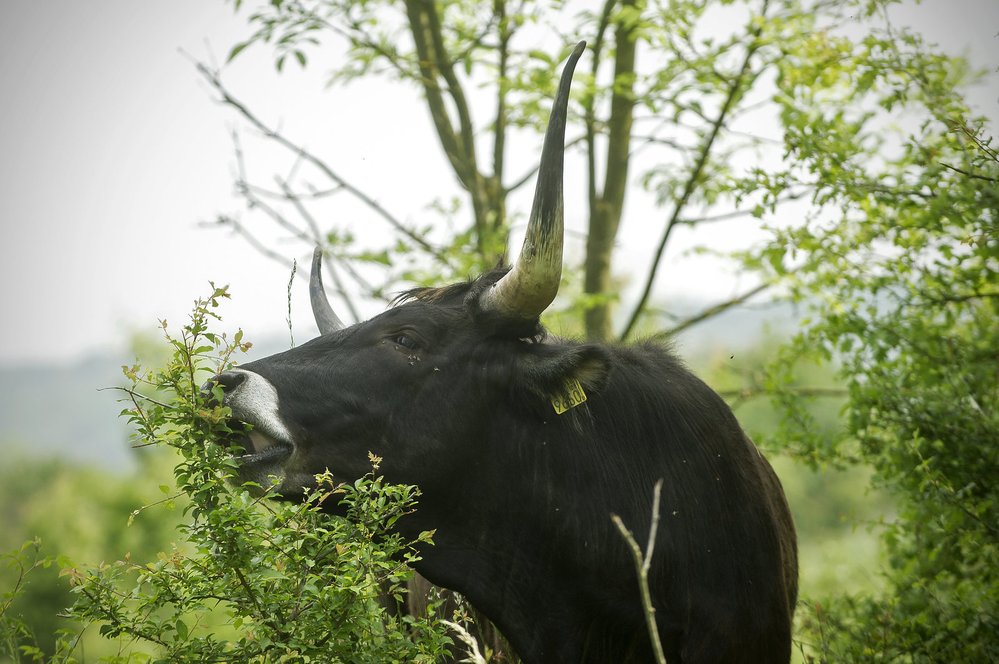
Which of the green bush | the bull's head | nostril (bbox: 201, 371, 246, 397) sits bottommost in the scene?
the green bush

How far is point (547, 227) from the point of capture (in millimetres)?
4105

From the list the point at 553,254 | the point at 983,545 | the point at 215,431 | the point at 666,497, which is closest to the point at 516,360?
the point at 553,254

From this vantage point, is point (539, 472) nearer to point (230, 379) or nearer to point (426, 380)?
point (426, 380)

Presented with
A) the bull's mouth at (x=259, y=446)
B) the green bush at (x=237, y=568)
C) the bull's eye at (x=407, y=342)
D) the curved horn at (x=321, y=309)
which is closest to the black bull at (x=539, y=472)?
the bull's eye at (x=407, y=342)

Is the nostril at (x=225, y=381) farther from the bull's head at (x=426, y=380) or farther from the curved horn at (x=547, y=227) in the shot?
the curved horn at (x=547, y=227)

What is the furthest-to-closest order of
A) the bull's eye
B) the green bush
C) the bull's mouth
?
the bull's eye, the bull's mouth, the green bush

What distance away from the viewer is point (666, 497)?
450 cm

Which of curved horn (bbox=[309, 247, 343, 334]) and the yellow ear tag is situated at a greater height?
curved horn (bbox=[309, 247, 343, 334])

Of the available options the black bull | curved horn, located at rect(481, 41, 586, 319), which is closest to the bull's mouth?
the black bull

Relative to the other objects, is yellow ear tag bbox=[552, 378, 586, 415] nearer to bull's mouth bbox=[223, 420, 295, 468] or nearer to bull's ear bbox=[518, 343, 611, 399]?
bull's ear bbox=[518, 343, 611, 399]

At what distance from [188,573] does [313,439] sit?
83 centimetres

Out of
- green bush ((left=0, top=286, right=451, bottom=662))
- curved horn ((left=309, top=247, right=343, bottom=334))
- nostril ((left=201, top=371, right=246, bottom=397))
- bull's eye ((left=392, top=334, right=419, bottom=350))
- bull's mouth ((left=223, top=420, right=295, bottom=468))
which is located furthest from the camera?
curved horn ((left=309, top=247, right=343, bottom=334))

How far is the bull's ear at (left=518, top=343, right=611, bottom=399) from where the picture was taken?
168 inches

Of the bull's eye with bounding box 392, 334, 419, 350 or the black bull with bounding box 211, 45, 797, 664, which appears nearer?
the black bull with bounding box 211, 45, 797, 664
